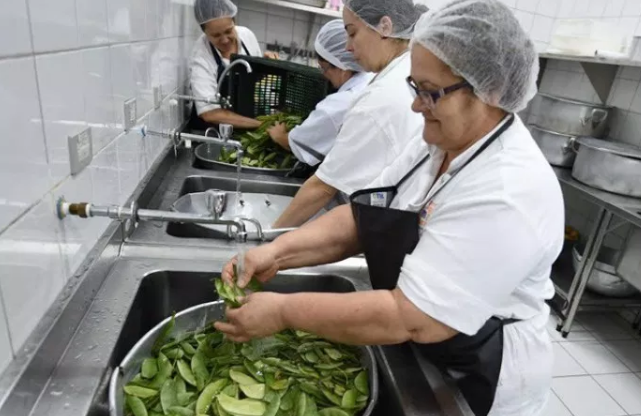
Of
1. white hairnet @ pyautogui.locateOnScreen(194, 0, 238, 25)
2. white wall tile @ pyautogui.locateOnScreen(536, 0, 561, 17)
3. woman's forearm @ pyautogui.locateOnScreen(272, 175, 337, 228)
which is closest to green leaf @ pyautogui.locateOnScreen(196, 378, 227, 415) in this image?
woman's forearm @ pyautogui.locateOnScreen(272, 175, 337, 228)

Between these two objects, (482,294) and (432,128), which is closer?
(482,294)

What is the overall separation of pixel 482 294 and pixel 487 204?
15 centimetres

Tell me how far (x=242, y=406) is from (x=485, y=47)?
782mm

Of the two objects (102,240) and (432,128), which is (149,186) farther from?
(432,128)

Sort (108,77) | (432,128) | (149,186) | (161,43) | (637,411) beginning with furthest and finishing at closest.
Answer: (637,411) → (161,43) → (149,186) → (108,77) → (432,128)

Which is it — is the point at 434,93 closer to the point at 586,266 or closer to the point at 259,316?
the point at 259,316

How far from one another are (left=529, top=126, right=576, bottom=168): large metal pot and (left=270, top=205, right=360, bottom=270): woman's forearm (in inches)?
101

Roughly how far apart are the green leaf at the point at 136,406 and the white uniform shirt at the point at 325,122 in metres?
1.24

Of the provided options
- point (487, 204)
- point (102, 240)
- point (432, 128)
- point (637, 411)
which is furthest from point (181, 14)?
point (637, 411)

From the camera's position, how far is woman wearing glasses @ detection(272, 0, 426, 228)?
4.13ft

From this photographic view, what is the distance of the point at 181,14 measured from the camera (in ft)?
6.08

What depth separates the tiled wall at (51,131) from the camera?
1.82 feet

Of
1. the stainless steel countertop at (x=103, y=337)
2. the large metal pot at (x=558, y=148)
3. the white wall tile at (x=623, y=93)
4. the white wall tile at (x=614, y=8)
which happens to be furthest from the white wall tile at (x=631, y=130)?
the stainless steel countertop at (x=103, y=337)

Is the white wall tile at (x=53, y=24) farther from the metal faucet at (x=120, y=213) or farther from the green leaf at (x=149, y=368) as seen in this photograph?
the green leaf at (x=149, y=368)
